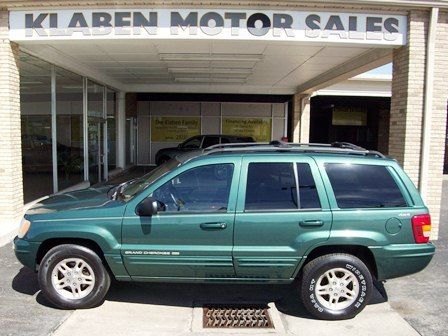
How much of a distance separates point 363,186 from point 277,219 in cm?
97

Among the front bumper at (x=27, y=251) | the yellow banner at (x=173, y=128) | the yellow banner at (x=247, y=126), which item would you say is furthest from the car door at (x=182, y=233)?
the yellow banner at (x=173, y=128)

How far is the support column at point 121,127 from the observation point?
16.1 metres

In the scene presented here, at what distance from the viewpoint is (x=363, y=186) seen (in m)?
4.20

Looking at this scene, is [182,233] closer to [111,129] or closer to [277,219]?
[277,219]

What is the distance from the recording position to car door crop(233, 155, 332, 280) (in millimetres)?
4043

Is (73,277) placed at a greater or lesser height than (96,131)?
lesser

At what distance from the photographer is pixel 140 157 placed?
1973 centimetres

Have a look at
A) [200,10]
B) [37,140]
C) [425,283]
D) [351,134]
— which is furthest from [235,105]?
[425,283]

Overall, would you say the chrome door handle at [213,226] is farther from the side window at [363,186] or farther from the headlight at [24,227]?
the headlight at [24,227]

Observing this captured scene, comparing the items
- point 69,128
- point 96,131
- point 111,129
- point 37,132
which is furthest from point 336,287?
point 111,129

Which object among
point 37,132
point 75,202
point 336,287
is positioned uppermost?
point 37,132

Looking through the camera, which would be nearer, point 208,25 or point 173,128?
point 208,25

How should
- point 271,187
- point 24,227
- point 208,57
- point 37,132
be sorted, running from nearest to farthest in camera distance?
1. point 271,187
2. point 24,227
3. point 208,57
4. point 37,132

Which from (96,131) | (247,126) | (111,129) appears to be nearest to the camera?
(96,131)
